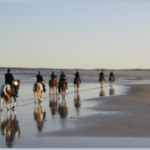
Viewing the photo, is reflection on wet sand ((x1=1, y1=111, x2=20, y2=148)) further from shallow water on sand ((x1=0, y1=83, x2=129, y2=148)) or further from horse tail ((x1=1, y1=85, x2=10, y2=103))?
horse tail ((x1=1, y1=85, x2=10, y2=103))

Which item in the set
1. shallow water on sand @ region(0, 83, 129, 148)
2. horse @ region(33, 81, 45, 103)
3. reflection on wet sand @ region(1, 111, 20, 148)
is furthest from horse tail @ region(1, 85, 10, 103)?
horse @ region(33, 81, 45, 103)

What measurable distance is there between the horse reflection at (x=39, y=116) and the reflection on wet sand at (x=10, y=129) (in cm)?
79

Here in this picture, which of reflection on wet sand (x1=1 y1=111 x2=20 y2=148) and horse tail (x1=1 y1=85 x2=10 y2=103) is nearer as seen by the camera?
reflection on wet sand (x1=1 y1=111 x2=20 y2=148)

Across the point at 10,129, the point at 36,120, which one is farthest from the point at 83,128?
the point at 36,120

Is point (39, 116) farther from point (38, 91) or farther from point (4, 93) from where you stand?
point (38, 91)

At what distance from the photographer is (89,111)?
735 inches

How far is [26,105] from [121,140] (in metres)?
10.6

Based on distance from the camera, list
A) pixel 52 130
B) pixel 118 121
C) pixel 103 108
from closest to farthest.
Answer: pixel 52 130 → pixel 118 121 → pixel 103 108

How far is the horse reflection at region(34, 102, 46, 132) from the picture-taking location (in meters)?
14.4

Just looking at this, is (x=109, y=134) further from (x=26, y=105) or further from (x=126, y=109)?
(x=26, y=105)

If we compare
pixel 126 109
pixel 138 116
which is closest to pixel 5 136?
pixel 138 116

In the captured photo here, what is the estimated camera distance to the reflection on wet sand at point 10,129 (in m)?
11.6

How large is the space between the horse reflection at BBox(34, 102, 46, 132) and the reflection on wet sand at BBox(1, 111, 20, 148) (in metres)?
0.79

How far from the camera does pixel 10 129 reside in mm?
13555
